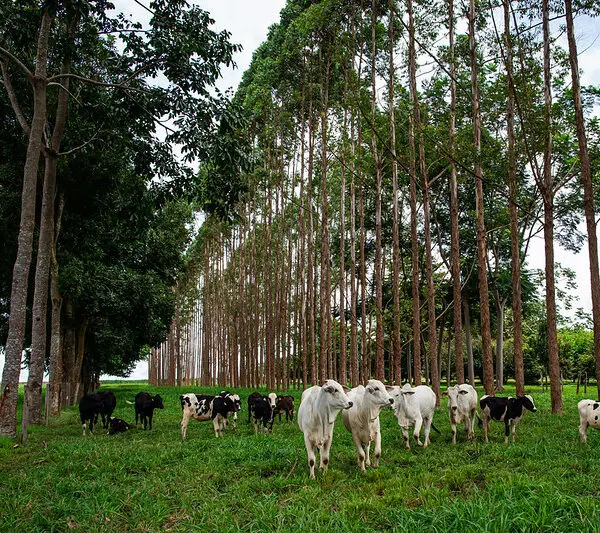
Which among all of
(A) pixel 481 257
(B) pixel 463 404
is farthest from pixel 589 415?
(A) pixel 481 257

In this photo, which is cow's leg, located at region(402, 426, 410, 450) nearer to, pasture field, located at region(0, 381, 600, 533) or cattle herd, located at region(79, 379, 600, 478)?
cattle herd, located at region(79, 379, 600, 478)

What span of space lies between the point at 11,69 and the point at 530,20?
1509cm

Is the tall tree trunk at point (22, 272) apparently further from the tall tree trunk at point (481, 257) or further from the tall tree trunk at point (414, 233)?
the tall tree trunk at point (481, 257)

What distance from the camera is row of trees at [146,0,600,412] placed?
561 inches

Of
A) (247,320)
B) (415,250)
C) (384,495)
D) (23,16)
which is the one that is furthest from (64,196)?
(247,320)

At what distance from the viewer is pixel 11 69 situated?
15.0m

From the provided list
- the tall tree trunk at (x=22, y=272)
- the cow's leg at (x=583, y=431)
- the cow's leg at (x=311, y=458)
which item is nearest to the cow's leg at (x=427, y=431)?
the cow's leg at (x=583, y=431)

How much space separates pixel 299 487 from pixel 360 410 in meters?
1.63

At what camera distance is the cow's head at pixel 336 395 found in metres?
7.27

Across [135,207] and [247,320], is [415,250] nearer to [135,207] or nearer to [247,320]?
[135,207]

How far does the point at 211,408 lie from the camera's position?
13.5 m

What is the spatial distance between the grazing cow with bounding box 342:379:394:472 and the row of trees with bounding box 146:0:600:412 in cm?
669

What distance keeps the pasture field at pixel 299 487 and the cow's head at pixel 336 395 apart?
0.99m

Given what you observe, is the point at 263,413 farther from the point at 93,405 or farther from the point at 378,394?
the point at 378,394
